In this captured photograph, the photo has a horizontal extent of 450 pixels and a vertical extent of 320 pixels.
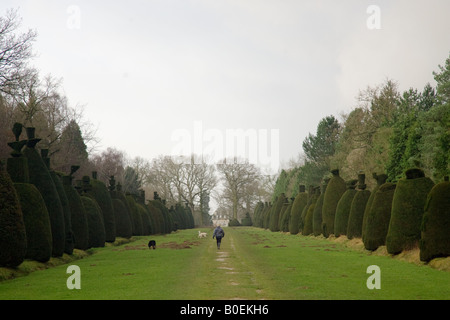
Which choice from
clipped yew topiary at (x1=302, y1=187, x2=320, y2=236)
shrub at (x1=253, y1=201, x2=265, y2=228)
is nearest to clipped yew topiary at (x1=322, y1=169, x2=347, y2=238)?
clipped yew topiary at (x1=302, y1=187, x2=320, y2=236)

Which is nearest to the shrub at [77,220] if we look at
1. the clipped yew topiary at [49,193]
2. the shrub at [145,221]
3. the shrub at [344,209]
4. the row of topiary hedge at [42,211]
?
the row of topiary hedge at [42,211]

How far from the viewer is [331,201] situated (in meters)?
36.6

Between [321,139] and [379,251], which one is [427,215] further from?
[321,139]

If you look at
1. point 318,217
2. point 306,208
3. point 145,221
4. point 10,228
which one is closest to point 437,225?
point 10,228

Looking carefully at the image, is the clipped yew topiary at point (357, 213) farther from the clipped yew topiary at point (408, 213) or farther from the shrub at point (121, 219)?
the shrub at point (121, 219)

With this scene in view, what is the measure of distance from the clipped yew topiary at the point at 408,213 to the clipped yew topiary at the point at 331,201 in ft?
46.3

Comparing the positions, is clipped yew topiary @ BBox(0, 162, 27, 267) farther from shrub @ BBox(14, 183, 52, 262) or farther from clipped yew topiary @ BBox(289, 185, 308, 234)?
clipped yew topiary @ BBox(289, 185, 308, 234)

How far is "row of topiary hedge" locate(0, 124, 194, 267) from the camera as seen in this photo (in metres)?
17.5

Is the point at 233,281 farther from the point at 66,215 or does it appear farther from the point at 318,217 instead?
the point at 318,217

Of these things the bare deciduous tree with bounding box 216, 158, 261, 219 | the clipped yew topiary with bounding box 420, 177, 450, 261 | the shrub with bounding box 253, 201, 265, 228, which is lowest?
the shrub with bounding box 253, 201, 265, 228

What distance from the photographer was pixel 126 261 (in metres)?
22.0

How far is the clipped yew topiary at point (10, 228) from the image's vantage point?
17042 millimetres

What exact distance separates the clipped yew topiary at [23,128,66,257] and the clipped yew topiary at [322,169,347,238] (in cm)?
2116
